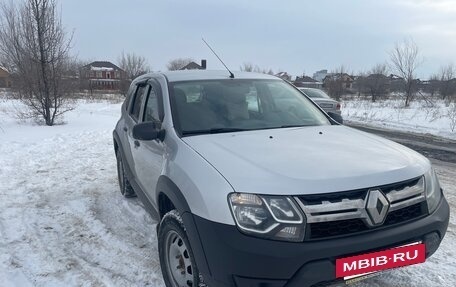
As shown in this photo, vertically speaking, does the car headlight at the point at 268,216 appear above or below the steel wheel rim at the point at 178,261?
above

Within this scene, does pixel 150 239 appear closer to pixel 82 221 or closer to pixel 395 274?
pixel 82 221

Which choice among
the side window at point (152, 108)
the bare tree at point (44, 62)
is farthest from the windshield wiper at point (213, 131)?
the bare tree at point (44, 62)

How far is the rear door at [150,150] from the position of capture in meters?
3.26

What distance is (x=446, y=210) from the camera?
2.65 metres

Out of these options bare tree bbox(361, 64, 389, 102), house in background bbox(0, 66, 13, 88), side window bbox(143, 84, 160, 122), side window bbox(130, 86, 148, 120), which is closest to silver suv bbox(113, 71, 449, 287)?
side window bbox(143, 84, 160, 122)

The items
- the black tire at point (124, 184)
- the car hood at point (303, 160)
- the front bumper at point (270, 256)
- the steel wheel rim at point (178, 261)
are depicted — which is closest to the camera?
the front bumper at point (270, 256)

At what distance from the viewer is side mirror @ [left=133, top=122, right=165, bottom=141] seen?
10.2 ft

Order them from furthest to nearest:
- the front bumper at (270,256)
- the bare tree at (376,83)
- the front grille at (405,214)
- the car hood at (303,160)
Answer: the bare tree at (376,83)
the front grille at (405,214)
the car hood at (303,160)
the front bumper at (270,256)

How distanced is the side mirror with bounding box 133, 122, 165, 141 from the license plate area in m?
1.76

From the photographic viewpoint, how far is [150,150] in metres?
3.46

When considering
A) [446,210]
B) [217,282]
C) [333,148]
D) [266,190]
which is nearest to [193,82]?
[333,148]

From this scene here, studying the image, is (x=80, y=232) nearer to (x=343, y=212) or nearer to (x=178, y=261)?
(x=178, y=261)

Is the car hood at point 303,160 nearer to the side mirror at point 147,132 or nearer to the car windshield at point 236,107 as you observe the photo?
the car windshield at point 236,107

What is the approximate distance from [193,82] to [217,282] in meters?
2.13
